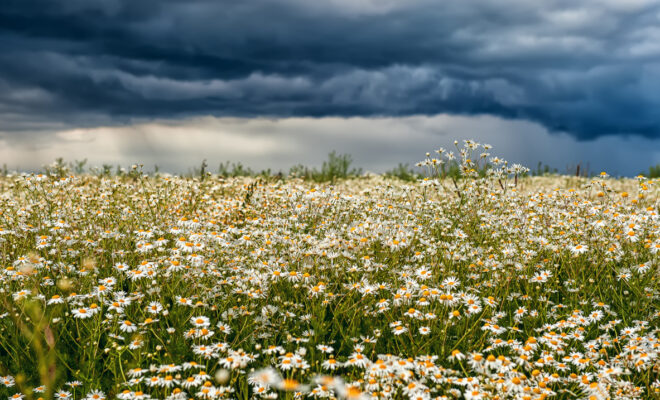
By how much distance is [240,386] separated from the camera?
4332 mm

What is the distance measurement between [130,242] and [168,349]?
11.1ft

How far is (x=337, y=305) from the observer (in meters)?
5.15

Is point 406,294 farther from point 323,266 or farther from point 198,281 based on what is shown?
point 198,281

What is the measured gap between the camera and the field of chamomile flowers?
4.09m

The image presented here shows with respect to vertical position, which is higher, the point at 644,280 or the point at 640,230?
the point at 640,230

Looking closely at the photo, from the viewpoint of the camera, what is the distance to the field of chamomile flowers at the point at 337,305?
4.09 m

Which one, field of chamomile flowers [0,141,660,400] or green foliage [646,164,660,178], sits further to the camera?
green foliage [646,164,660,178]

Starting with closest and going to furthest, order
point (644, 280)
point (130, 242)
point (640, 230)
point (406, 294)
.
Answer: point (406, 294)
point (644, 280)
point (640, 230)
point (130, 242)

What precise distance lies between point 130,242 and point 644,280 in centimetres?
680

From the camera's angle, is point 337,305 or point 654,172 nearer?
point 337,305

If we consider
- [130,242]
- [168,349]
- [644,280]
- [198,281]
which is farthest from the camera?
[130,242]

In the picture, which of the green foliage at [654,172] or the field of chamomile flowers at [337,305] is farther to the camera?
the green foliage at [654,172]

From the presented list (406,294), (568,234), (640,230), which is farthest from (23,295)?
(640,230)

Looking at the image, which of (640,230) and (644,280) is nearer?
(644,280)
